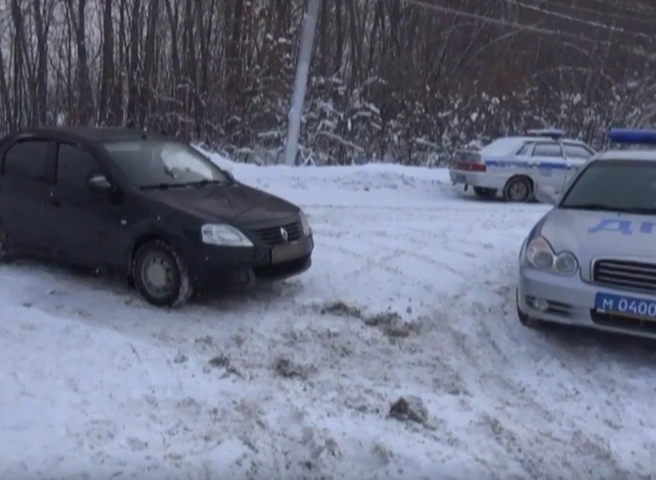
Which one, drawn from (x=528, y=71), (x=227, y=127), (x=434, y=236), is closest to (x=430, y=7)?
(x=528, y=71)

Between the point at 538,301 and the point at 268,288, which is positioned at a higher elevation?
the point at 538,301

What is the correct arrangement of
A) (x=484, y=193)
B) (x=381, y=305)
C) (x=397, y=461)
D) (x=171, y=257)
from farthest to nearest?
(x=484, y=193), (x=381, y=305), (x=171, y=257), (x=397, y=461)

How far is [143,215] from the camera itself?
7.41 meters

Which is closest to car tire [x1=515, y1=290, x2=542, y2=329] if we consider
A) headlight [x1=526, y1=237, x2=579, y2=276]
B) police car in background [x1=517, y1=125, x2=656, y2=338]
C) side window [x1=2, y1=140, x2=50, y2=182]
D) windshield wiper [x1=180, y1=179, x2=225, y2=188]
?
police car in background [x1=517, y1=125, x2=656, y2=338]

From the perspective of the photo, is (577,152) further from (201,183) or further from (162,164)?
(162,164)

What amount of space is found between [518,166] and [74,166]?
10.2 metres

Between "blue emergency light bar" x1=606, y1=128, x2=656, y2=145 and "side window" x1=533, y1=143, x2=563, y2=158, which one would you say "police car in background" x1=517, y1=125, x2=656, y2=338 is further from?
"side window" x1=533, y1=143, x2=563, y2=158

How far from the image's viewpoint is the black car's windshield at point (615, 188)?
7344 millimetres

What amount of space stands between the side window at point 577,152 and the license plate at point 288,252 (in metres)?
10.2

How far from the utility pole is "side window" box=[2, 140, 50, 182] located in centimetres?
1063

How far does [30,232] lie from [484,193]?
10.3 m

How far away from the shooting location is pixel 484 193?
1673cm

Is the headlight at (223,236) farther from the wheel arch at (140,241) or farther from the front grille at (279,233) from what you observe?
the wheel arch at (140,241)

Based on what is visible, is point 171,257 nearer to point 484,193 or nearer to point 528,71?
point 484,193
